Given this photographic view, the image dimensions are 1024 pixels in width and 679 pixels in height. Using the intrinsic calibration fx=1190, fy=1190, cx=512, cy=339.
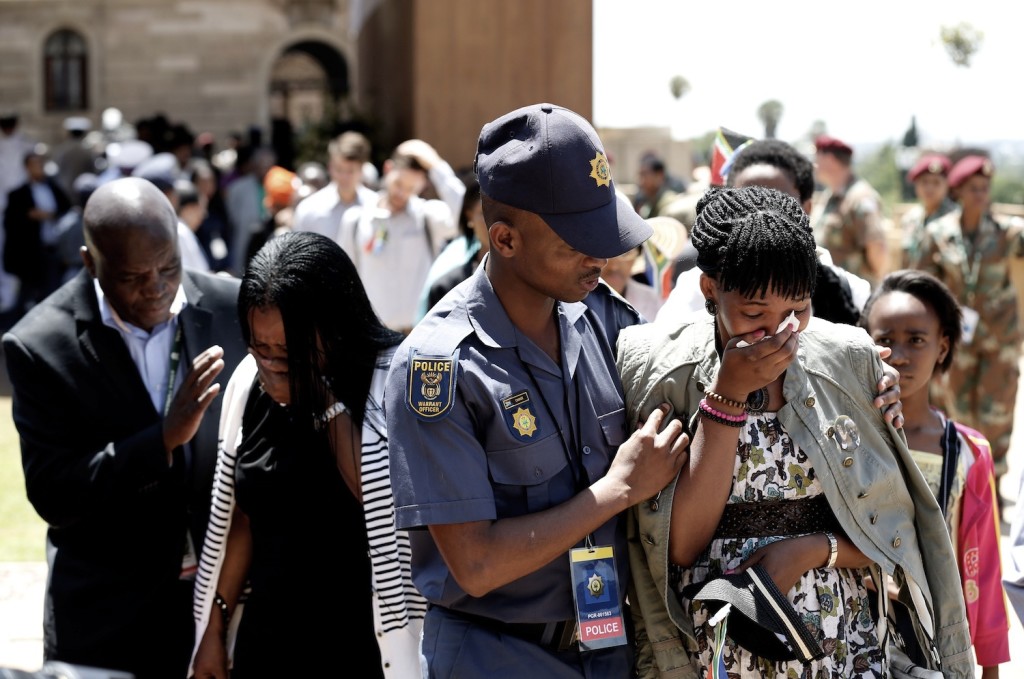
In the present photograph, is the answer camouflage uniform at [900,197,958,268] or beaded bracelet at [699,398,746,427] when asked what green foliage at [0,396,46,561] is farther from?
camouflage uniform at [900,197,958,268]

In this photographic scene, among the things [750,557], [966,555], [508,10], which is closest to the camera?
[750,557]

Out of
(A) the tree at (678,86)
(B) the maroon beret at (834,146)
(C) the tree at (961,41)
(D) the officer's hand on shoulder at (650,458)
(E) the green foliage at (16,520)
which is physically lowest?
(E) the green foliage at (16,520)

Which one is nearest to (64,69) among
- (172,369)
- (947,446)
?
(172,369)

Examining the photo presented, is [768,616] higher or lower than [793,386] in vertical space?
lower

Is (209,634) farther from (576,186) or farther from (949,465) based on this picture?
(949,465)

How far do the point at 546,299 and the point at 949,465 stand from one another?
1530 mm

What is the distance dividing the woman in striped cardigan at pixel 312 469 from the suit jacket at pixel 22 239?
1353 cm

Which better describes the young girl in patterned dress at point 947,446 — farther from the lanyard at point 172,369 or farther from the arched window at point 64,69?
the arched window at point 64,69

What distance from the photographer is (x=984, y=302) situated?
27.5ft

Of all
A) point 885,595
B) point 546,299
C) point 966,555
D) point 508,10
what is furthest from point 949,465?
point 508,10

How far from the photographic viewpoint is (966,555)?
338 cm

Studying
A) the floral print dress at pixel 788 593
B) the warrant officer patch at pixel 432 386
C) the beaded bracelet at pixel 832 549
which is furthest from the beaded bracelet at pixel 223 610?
the beaded bracelet at pixel 832 549

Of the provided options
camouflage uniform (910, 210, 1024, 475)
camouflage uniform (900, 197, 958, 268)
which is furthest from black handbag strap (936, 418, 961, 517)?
camouflage uniform (900, 197, 958, 268)

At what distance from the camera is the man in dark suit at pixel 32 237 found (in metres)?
15.5
